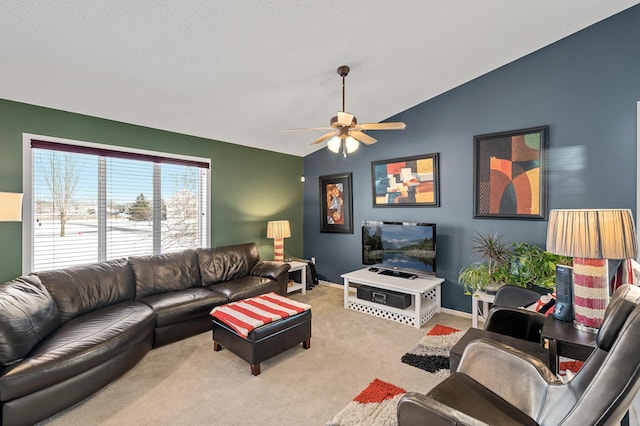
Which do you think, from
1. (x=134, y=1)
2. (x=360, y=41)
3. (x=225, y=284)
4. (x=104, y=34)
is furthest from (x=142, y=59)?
(x=225, y=284)

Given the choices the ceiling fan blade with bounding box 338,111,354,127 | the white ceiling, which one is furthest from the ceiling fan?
the white ceiling

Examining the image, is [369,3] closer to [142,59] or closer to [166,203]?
[142,59]

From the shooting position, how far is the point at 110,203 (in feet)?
11.4

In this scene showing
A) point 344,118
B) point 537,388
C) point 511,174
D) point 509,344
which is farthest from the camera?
point 511,174

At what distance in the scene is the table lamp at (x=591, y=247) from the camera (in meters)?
1.59

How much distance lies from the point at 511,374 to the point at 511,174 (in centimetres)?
254

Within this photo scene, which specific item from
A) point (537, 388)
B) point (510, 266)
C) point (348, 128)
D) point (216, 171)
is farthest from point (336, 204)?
point (537, 388)

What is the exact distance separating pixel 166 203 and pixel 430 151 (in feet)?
12.2

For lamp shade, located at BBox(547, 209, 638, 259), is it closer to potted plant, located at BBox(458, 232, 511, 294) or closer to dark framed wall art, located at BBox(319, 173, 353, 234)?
potted plant, located at BBox(458, 232, 511, 294)

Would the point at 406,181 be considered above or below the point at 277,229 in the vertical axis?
above

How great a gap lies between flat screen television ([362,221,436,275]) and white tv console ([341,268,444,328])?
0.18 m

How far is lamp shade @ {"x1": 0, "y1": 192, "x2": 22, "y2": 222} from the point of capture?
7.13ft

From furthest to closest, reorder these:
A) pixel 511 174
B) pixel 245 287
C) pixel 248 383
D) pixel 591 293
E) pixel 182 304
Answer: pixel 245 287 < pixel 511 174 < pixel 182 304 < pixel 248 383 < pixel 591 293

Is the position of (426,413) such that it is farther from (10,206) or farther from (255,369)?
(10,206)
